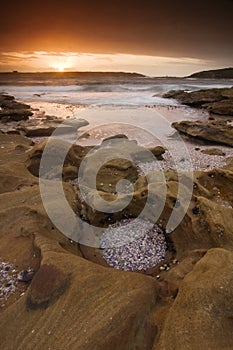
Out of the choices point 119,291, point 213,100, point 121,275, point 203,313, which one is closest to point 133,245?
point 121,275

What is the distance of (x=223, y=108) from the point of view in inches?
602

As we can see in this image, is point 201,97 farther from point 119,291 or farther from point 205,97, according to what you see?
point 119,291

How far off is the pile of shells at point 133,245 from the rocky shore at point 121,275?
0.04 ft

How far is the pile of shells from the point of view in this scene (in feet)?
11.4

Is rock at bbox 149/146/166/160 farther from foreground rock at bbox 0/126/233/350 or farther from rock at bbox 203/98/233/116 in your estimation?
rock at bbox 203/98/233/116

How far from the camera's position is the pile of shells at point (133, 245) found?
137 inches

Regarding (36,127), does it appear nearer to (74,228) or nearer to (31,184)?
(31,184)

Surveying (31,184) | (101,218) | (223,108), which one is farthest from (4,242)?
(223,108)

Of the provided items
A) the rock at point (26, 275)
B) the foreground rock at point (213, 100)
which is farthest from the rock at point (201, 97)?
the rock at point (26, 275)

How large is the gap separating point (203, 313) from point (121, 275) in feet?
2.39

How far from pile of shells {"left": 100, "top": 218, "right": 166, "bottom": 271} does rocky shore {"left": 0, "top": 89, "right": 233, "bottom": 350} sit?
0.01m

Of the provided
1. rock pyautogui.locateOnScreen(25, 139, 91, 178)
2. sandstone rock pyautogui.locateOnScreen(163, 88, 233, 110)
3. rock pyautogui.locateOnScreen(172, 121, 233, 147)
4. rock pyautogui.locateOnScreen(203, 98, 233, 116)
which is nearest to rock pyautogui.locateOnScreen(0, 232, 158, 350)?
rock pyautogui.locateOnScreen(25, 139, 91, 178)

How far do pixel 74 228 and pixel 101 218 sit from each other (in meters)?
0.44

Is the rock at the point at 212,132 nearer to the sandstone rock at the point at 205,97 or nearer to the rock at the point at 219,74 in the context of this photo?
the sandstone rock at the point at 205,97
